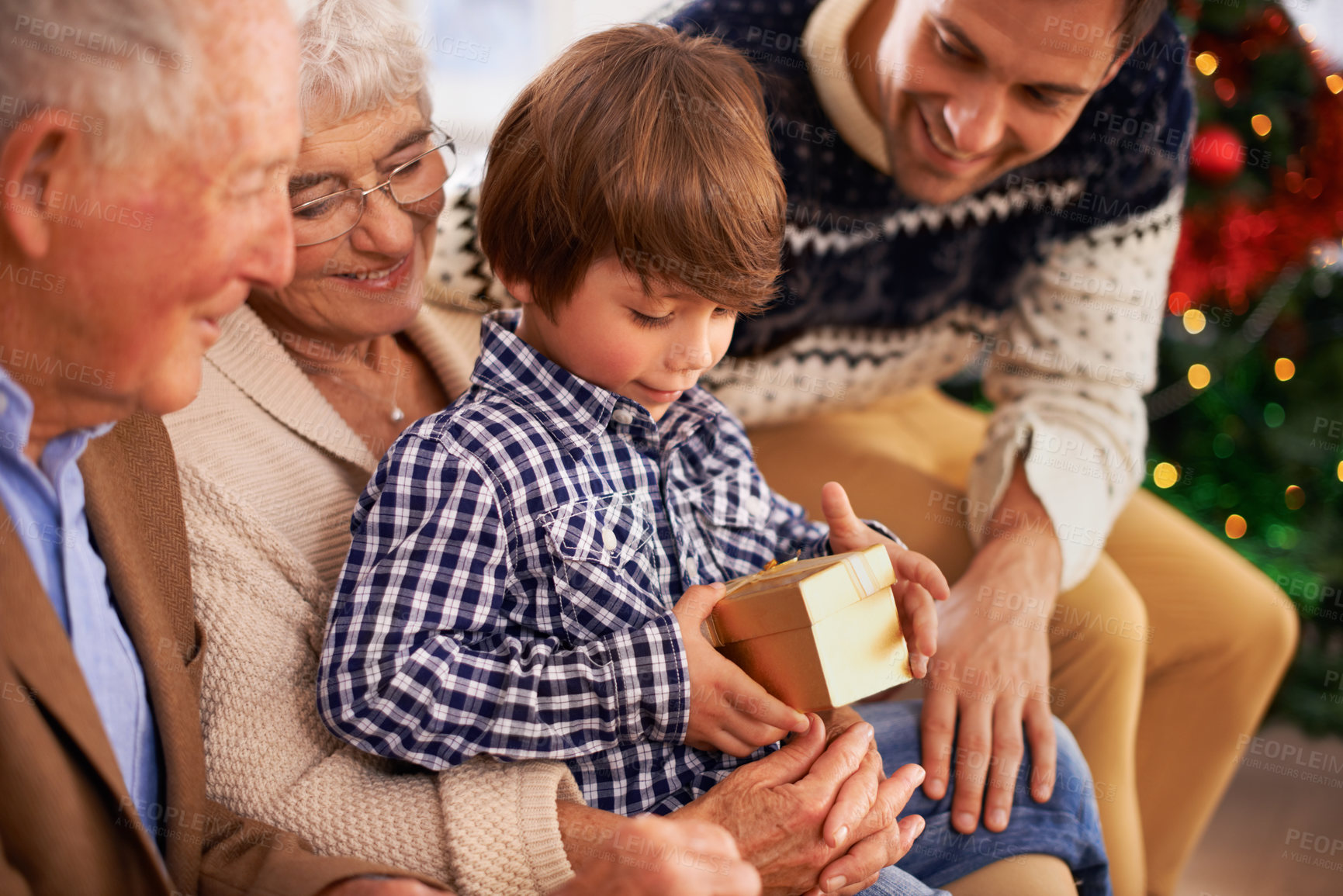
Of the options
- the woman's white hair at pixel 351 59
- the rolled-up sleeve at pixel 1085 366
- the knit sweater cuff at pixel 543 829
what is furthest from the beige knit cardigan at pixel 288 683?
the rolled-up sleeve at pixel 1085 366

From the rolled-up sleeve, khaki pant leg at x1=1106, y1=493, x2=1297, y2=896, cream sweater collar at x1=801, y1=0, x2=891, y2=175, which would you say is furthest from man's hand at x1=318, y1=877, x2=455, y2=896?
khaki pant leg at x1=1106, y1=493, x2=1297, y2=896

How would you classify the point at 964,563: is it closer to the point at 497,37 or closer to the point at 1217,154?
the point at 1217,154

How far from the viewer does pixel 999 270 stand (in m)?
1.84

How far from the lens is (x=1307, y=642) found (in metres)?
2.41

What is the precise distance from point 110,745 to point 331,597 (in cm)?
35

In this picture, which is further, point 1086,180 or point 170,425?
point 1086,180

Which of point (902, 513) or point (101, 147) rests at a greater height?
point (101, 147)

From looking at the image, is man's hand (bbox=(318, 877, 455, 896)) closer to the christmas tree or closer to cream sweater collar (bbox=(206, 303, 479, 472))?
cream sweater collar (bbox=(206, 303, 479, 472))

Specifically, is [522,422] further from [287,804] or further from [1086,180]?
[1086,180]

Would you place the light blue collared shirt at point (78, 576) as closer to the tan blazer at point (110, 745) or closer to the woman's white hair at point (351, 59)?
the tan blazer at point (110, 745)

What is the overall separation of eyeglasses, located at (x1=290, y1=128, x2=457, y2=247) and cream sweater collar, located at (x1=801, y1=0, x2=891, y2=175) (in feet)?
2.22

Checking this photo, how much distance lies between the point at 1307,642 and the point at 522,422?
7.26ft

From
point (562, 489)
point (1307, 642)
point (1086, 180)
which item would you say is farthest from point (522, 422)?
point (1307, 642)

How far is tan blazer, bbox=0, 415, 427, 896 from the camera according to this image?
713 millimetres
